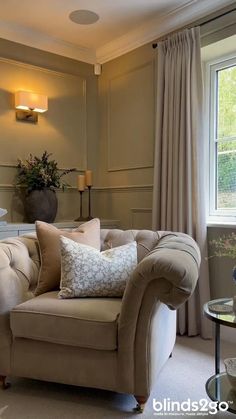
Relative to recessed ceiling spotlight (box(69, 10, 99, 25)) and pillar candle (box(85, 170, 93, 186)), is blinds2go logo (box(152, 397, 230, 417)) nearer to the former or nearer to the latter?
pillar candle (box(85, 170, 93, 186))

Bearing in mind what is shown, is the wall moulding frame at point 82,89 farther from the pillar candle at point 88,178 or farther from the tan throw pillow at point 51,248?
the tan throw pillow at point 51,248

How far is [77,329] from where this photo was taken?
183 centimetres

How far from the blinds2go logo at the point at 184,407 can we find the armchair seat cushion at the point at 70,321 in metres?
0.41

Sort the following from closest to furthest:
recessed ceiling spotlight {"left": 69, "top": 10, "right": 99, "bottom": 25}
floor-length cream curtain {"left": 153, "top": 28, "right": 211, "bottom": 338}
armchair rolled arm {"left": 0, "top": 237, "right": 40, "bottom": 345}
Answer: armchair rolled arm {"left": 0, "top": 237, "right": 40, "bottom": 345} → floor-length cream curtain {"left": 153, "top": 28, "right": 211, "bottom": 338} → recessed ceiling spotlight {"left": 69, "top": 10, "right": 99, "bottom": 25}

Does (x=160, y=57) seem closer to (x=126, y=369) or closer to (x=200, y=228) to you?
(x=200, y=228)

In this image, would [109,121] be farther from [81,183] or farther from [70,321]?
[70,321]

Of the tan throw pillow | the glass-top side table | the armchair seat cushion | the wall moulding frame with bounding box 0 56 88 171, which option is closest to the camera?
the glass-top side table

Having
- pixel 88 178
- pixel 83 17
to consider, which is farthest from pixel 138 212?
pixel 83 17

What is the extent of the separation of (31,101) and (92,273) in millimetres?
1959

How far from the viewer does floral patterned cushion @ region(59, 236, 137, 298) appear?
2.09 m

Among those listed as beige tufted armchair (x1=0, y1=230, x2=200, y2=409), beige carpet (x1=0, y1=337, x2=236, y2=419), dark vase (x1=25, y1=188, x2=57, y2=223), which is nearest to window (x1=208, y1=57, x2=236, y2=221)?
beige tufted armchair (x1=0, y1=230, x2=200, y2=409)

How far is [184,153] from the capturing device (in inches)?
116

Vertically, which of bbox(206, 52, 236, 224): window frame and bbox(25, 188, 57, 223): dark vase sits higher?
bbox(206, 52, 236, 224): window frame

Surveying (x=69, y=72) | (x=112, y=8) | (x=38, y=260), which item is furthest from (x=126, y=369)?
(x=69, y=72)
